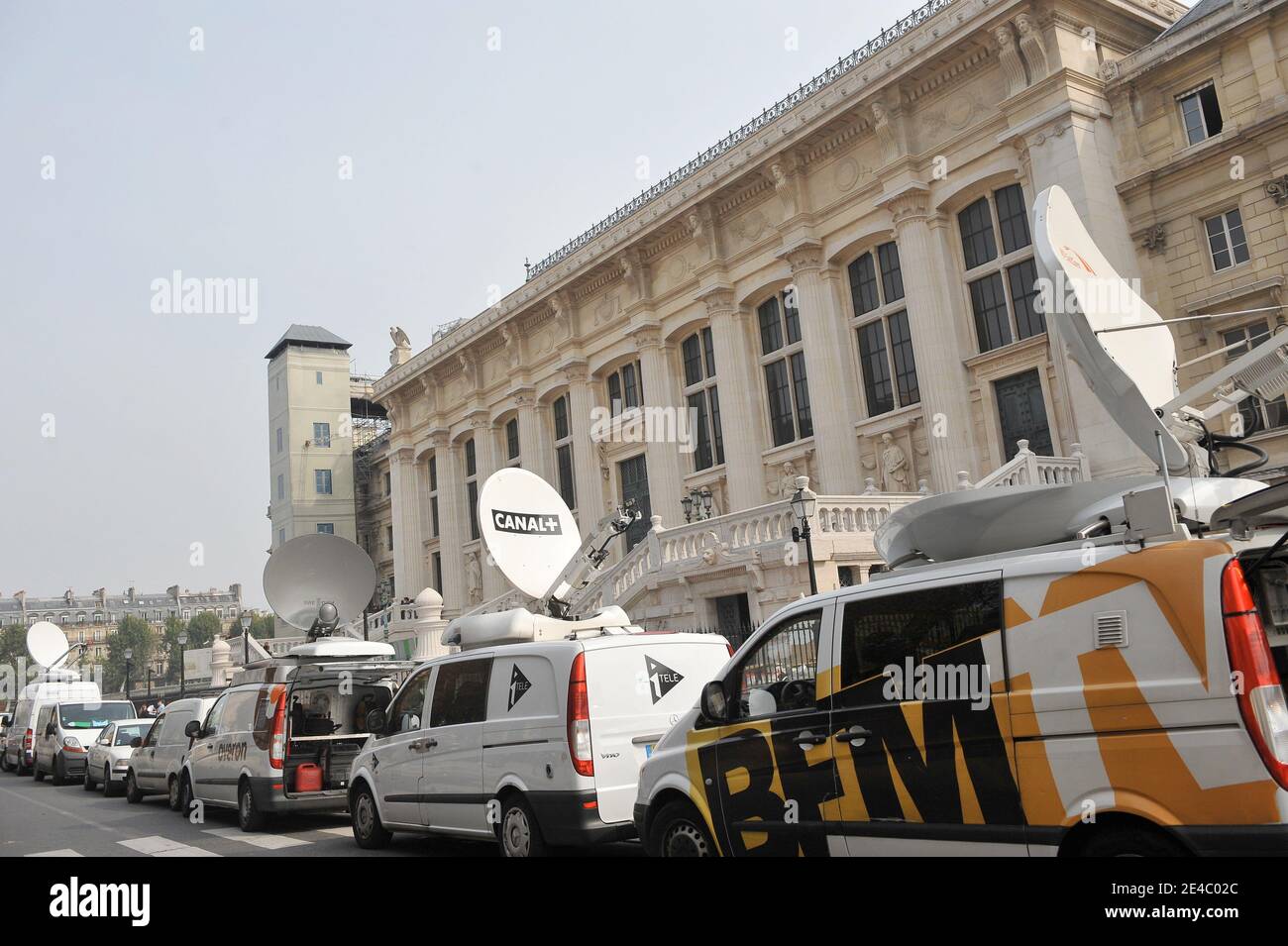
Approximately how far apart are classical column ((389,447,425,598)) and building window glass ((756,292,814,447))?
23.7m

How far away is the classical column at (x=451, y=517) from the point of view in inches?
1829

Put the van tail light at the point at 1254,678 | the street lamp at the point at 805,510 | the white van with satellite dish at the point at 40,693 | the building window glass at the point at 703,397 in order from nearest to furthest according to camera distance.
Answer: the van tail light at the point at 1254,678
the street lamp at the point at 805,510
the white van with satellite dish at the point at 40,693
the building window glass at the point at 703,397

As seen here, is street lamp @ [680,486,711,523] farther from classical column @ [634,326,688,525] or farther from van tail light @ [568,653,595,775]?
van tail light @ [568,653,595,775]

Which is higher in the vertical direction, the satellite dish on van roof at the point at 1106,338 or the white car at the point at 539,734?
the satellite dish on van roof at the point at 1106,338

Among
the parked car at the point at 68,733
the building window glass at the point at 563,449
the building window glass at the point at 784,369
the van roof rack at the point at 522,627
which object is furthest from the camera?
the building window glass at the point at 563,449

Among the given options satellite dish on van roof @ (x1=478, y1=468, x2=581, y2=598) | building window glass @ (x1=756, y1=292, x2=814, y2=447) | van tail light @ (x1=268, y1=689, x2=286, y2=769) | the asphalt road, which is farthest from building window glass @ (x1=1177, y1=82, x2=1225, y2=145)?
van tail light @ (x1=268, y1=689, x2=286, y2=769)

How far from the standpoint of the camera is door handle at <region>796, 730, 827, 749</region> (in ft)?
20.4

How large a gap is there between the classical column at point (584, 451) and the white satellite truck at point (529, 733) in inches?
1042

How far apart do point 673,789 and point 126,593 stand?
18631 centimetres

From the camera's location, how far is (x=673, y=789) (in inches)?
284

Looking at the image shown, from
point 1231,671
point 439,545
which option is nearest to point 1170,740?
point 1231,671

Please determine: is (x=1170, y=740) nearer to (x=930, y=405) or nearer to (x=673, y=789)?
(x=673, y=789)

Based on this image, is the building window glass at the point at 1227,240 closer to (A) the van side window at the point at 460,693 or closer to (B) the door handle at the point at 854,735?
(A) the van side window at the point at 460,693
